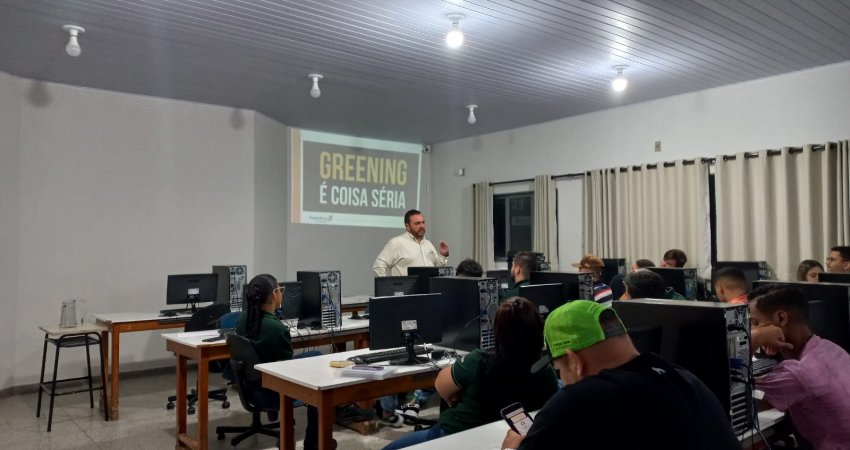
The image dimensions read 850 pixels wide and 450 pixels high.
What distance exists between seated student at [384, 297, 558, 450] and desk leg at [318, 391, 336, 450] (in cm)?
79

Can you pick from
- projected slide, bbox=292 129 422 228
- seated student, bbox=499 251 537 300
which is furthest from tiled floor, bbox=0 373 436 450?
projected slide, bbox=292 129 422 228

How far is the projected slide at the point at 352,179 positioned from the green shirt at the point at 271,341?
4.15 metres

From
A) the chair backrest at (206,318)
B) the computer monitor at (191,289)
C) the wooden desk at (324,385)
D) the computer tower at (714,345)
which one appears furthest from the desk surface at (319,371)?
the computer monitor at (191,289)

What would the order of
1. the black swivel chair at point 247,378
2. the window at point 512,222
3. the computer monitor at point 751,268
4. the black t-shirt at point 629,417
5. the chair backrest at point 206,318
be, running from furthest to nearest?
the window at point 512,222 < the computer monitor at point 751,268 < the chair backrest at point 206,318 < the black swivel chair at point 247,378 < the black t-shirt at point 629,417

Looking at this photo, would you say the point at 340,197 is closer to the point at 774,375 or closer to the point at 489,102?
the point at 489,102

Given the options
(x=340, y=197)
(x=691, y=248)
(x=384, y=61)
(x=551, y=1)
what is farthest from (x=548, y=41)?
(x=340, y=197)

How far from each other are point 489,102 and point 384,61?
1.82 meters

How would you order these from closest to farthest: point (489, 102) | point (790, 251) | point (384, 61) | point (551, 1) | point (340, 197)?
point (551, 1), point (384, 61), point (790, 251), point (489, 102), point (340, 197)

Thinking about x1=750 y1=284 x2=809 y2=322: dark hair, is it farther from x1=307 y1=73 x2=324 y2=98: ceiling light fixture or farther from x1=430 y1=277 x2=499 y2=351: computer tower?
x1=307 y1=73 x2=324 y2=98: ceiling light fixture

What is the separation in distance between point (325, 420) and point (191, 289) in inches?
130

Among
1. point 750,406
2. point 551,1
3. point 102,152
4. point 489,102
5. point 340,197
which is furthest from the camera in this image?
point 340,197

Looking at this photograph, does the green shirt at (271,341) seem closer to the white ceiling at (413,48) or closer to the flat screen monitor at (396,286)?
the flat screen monitor at (396,286)

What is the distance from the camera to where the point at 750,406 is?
6.63ft

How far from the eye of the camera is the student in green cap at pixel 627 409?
1.35 meters
